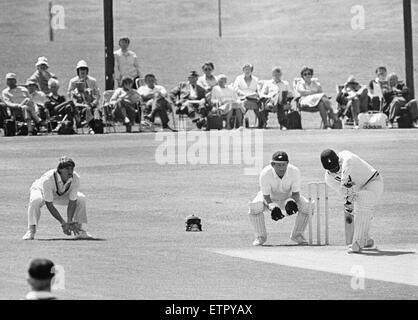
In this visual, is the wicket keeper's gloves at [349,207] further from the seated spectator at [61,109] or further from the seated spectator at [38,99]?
the seated spectator at [38,99]

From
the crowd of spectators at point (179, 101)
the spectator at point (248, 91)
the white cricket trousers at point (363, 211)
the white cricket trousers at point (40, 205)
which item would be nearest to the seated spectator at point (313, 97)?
the crowd of spectators at point (179, 101)

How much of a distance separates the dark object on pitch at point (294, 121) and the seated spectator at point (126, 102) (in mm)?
3630

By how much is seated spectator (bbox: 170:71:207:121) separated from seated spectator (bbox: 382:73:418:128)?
4.60 metres

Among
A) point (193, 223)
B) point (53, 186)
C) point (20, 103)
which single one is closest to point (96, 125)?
point (20, 103)

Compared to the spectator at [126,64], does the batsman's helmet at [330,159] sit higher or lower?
lower

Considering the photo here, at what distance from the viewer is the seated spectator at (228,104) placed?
113ft

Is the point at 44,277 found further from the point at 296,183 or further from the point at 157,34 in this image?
the point at 157,34

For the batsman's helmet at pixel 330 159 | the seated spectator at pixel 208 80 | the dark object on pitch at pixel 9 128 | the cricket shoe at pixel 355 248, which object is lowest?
the cricket shoe at pixel 355 248

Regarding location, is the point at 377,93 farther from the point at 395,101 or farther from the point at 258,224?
the point at 258,224

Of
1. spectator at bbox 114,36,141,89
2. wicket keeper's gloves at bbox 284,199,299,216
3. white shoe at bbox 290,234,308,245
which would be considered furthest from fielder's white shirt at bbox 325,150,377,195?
spectator at bbox 114,36,141,89

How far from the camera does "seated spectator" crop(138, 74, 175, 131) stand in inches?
1341

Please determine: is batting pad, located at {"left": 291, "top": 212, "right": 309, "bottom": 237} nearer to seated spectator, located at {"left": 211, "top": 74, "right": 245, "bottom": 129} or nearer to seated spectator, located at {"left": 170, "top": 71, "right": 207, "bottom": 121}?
seated spectator, located at {"left": 211, "top": 74, "right": 245, "bottom": 129}
